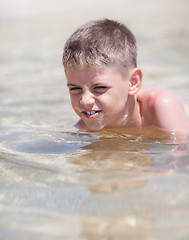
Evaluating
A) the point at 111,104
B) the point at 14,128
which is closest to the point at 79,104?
the point at 111,104

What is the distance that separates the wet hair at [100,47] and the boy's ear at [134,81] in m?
0.07

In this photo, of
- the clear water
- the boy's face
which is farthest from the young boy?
the clear water

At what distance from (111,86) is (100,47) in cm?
33

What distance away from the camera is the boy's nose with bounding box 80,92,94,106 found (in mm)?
3365

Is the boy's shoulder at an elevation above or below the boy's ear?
below

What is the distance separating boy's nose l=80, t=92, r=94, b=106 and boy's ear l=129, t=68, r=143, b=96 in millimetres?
505

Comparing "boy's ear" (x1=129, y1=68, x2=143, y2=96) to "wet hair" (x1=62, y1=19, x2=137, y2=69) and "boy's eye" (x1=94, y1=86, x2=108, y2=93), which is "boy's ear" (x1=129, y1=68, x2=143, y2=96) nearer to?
"wet hair" (x1=62, y1=19, x2=137, y2=69)

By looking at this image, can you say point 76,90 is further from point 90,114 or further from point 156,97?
point 156,97

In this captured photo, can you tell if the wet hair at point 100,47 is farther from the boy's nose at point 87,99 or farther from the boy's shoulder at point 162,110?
the boy's shoulder at point 162,110

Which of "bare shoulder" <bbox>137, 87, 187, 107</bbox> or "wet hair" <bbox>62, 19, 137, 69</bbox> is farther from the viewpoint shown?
"bare shoulder" <bbox>137, 87, 187, 107</bbox>

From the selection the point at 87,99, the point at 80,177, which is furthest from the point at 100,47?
the point at 80,177

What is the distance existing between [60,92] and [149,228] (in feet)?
15.1

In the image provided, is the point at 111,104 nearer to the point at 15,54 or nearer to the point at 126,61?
the point at 126,61

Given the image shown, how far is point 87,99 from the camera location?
336 cm
